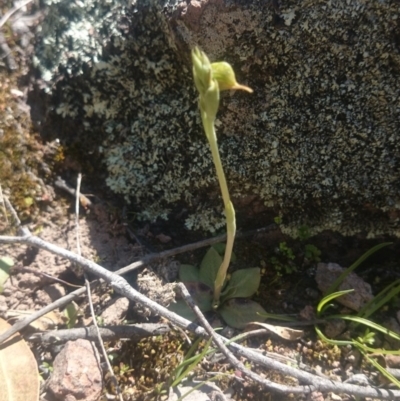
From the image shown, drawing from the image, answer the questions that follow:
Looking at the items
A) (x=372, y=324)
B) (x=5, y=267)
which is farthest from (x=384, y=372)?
(x=5, y=267)

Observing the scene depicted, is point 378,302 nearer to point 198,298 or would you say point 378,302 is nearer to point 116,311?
point 198,298

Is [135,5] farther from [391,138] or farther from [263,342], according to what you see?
[263,342]

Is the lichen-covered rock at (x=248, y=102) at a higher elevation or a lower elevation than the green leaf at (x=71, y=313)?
Answer: higher

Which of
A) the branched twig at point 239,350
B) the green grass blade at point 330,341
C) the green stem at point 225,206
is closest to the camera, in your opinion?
the green stem at point 225,206

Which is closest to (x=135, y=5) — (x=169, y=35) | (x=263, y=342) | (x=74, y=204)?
(x=169, y=35)

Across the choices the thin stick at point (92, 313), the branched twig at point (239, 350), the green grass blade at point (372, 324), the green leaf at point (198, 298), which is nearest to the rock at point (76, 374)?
the thin stick at point (92, 313)

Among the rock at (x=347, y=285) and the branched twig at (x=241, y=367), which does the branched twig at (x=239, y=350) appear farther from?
the rock at (x=347, y=285)
